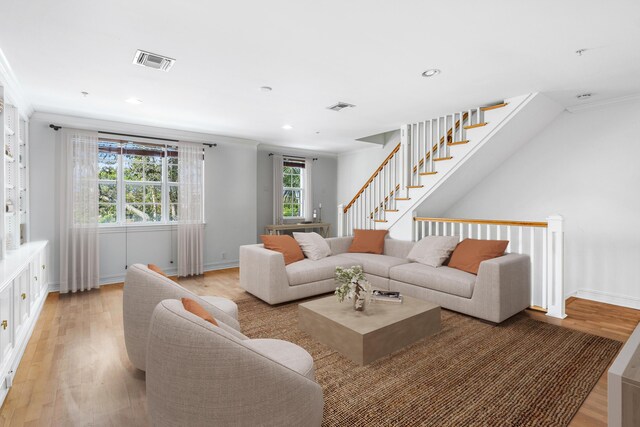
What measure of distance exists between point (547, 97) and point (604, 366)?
2.90m

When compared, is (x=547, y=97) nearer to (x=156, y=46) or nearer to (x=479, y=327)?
(x=479, y=327)

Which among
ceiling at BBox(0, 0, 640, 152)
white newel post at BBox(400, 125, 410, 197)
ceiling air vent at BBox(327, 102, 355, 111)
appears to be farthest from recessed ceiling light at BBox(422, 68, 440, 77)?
white newel post at BBox(400, 125, 410, 197)

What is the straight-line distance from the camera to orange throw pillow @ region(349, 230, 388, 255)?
15.9 ft

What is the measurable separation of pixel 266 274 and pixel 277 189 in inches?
131

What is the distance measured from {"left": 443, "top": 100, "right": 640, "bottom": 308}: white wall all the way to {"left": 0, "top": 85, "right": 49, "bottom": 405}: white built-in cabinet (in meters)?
5.91

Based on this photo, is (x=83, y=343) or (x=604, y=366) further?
(x=83, y=343)

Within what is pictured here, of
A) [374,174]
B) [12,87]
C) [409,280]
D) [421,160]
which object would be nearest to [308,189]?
[374,174]

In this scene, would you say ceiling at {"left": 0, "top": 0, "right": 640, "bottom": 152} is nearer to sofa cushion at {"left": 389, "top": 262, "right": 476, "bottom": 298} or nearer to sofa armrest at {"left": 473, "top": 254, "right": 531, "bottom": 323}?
sofa armrest at {"left": 473, "top": 254, "right": 531, "bottom": 323}

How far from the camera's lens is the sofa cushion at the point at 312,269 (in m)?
3.79

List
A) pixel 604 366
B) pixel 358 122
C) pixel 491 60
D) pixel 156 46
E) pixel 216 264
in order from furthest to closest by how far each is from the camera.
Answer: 1. pixel 216 264
2. pixel 358 122
3. pixel 491 60
4. pixel 156 46
5. pixel 604 366

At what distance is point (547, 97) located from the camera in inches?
146

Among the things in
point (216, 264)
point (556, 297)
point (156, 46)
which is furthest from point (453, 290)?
point (216, 264)

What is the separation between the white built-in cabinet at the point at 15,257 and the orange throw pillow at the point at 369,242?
3800mm

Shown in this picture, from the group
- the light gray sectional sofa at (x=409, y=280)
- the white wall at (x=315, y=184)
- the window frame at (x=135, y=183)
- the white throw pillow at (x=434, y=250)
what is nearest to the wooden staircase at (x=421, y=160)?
the white throw pillow at (x=434, y=250)
